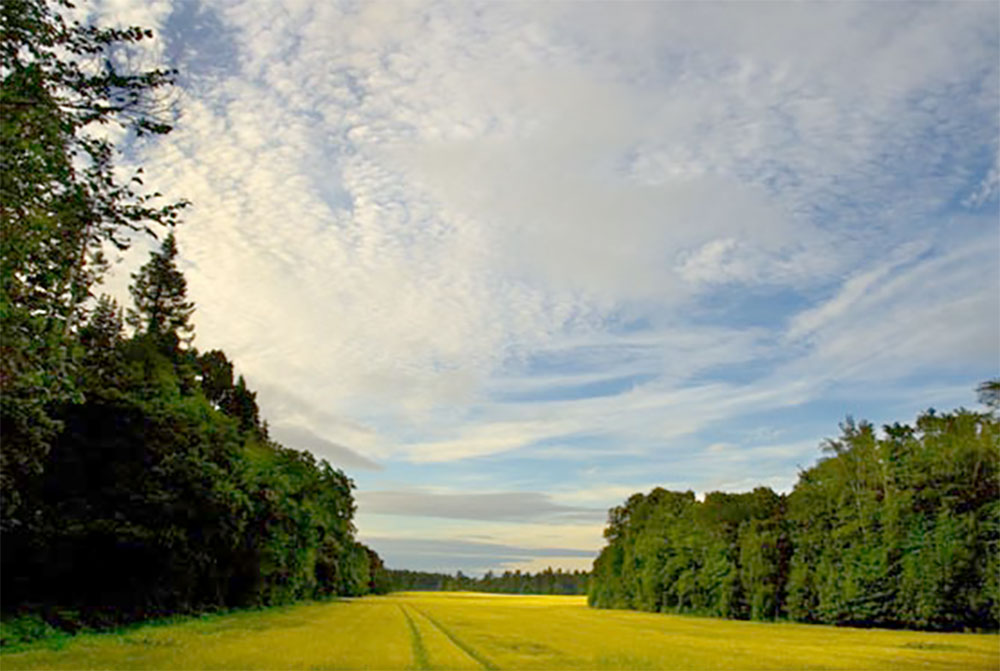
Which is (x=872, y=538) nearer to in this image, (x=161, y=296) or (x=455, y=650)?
(x=455, y=650)

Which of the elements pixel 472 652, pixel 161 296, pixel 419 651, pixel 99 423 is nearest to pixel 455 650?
pixel 472 652

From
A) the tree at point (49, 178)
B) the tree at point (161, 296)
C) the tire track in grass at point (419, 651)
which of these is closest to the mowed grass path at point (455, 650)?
the tire track in grass at point (419, 651)

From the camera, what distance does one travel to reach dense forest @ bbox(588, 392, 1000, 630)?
52406 mm

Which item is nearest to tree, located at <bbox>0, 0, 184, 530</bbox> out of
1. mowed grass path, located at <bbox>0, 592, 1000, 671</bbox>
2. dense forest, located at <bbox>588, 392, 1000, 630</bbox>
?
mowed grass path, located at <bbox>0, 592, 1000, 671</bbox>

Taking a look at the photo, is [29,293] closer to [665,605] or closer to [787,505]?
[787,505]

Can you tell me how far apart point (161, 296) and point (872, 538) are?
6589 centimetres

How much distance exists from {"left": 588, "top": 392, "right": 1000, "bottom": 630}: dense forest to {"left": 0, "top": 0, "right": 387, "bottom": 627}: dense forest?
39.8 metres

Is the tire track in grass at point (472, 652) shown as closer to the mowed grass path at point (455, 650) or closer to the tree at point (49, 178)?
the mowed grass path at point (455, 650)

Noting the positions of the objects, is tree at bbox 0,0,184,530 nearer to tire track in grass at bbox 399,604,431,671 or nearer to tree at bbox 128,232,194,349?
tire track in grass at bbox 399,604,431,671

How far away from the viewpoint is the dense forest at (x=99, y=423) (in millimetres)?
14719

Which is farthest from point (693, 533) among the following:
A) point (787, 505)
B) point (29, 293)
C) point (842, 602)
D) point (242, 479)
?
point (29, 293)

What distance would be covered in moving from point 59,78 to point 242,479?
109ft

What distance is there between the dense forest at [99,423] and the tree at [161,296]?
0.14 meters

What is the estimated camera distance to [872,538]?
5878cm
